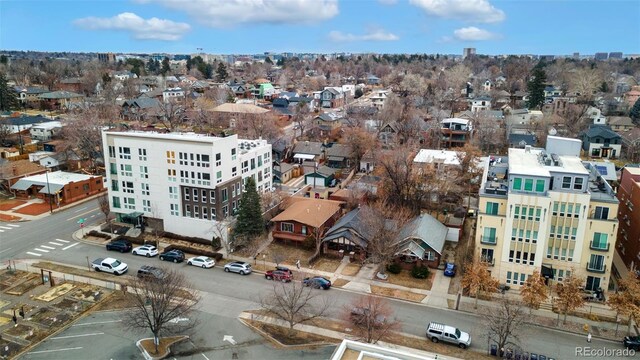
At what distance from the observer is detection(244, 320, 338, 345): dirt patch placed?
30.7 meters

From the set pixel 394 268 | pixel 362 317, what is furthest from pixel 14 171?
pixel 362 317

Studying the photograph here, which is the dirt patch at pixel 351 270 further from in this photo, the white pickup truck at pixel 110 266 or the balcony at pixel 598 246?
the white pickup truck at pixel 110 266

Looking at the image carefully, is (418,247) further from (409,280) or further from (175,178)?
(175,178)

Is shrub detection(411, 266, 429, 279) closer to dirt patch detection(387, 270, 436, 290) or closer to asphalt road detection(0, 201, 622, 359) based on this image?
dirt patch detection(387, 270, 436, 290)

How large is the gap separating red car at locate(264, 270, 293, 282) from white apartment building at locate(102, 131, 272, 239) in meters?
9.77

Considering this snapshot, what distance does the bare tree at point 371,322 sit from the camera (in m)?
29.2

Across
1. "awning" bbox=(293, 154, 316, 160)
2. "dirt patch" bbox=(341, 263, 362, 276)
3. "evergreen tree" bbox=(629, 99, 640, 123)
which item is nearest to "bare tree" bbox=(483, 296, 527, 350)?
"dirt patch" bbox=(341, 263, 362, 276)

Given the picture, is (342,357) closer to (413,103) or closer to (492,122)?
(492,122)

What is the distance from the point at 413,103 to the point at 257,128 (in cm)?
5405

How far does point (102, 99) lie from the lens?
122 metres

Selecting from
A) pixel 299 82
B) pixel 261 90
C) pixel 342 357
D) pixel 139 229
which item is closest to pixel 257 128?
pixel 139 229

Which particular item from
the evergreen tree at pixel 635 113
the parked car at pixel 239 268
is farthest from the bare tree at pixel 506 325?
the evergreen tree at pixel 635 113

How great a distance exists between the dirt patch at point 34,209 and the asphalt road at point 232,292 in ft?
9.89

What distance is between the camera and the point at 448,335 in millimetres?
30453
